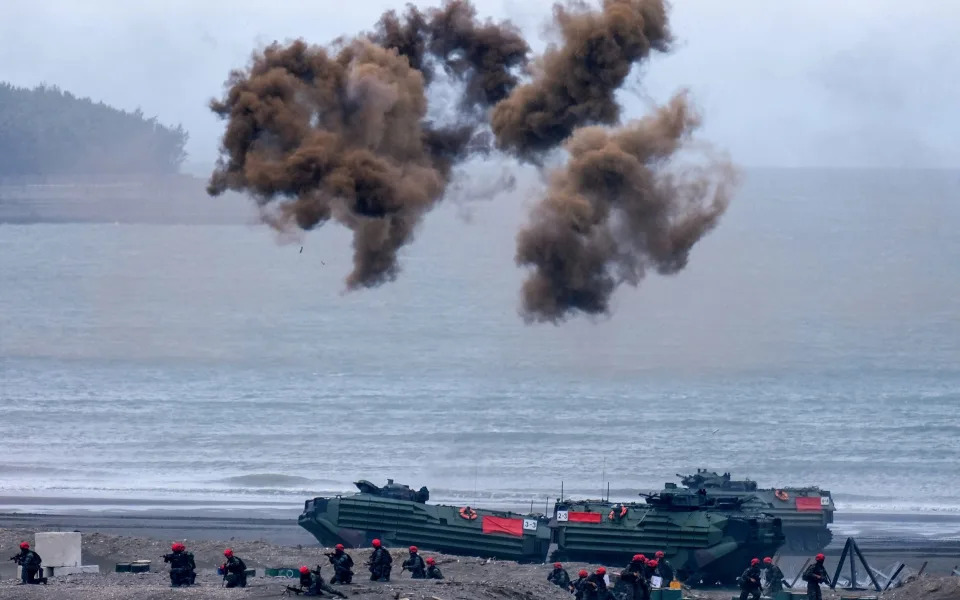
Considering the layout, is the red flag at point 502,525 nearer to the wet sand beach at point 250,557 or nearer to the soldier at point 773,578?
the wet sand beach at point 250,557

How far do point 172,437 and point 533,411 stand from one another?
58.0 feet

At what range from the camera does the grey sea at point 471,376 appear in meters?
58.7

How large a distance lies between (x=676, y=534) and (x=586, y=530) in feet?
7.68

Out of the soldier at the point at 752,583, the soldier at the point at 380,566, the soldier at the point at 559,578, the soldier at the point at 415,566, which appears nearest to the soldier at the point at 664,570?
the soldier at the point at 559,578

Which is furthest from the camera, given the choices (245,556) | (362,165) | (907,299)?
(907,299)

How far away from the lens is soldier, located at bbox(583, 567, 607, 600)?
1088 inches

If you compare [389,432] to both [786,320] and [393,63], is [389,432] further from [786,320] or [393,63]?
[786,320]

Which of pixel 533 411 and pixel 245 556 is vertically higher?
pixel 533 411

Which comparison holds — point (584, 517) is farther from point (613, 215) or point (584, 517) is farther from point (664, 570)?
point (613, 215)

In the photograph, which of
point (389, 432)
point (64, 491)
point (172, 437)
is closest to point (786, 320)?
point (389, 432)

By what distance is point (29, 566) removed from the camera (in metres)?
30.2

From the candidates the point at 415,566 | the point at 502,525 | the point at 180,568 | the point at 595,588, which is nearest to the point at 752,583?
the point at 595,588

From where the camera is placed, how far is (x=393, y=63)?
30.0 m

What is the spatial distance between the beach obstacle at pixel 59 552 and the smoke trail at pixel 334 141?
8403 mm
